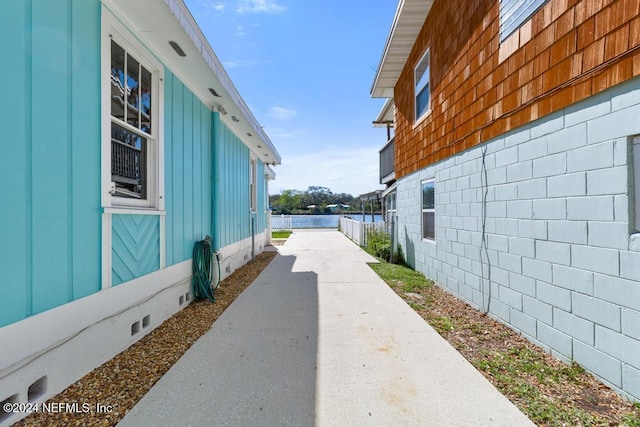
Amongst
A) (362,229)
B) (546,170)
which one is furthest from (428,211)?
(362,229)

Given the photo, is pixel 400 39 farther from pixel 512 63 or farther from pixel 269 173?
pixel 269 173

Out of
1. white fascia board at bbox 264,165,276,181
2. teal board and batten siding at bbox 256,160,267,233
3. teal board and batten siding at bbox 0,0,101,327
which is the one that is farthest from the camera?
white fascia board at bbox 264,165,276,181

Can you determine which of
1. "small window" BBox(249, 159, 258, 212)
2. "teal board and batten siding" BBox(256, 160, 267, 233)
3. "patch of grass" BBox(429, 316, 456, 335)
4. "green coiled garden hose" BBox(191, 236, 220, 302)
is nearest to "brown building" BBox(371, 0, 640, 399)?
"patch of grass" BBox(429, 316, 456, 335)

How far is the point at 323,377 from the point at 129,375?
1638mm

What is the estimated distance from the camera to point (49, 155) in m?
2.15

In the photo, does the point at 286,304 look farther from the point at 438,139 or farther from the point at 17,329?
the point at 438,139

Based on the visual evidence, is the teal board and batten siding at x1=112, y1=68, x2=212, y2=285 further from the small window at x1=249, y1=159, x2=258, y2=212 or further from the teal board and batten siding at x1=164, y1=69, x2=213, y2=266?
the small window at x1=249, y1=159, x2=258, y2=212

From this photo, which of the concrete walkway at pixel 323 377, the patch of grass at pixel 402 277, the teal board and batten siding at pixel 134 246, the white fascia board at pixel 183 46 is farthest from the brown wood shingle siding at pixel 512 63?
the teal board and batten siding at pixel 134 246

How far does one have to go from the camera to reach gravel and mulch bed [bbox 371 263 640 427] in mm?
1994

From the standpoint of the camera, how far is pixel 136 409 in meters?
2.06

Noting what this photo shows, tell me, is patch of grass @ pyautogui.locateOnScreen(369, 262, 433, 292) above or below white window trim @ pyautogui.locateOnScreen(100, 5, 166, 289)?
below

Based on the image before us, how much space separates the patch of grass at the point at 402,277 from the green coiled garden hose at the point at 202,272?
321 centimetres

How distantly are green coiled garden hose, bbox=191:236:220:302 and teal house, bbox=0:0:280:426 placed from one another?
131 mm

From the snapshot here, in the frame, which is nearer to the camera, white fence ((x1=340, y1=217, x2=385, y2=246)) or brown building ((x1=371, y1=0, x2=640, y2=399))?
brown building ((x1=371, y1=0, x2=640, y2=399))
